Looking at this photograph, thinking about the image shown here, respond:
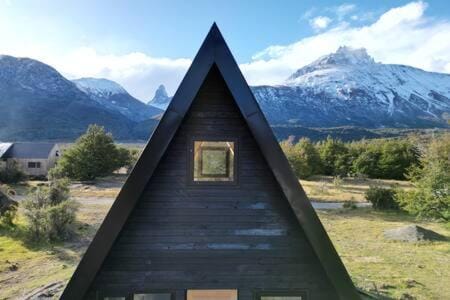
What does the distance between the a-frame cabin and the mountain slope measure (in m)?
117

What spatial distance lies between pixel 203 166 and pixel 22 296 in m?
8.25

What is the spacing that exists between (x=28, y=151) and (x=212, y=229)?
47937 millimetres

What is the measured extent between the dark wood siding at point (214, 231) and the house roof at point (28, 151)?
4581 centimetres

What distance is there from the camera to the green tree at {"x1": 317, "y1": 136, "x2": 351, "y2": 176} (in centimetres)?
4619

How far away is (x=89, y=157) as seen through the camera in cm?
3772

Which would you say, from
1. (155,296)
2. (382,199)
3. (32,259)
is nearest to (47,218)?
(32,259)

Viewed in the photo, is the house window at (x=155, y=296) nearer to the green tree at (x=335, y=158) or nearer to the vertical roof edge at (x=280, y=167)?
the vertical roof edge at (x=280, y=167)

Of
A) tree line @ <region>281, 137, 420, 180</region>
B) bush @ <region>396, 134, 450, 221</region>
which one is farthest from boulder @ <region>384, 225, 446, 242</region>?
tree line @ <region>281, 137, 420, 180</region>

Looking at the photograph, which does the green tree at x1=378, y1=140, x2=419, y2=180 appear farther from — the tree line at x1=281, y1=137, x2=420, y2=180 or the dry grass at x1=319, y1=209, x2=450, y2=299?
the dry grass at x1=319, y1=209, x2=450, y2=299

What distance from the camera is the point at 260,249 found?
5094 mm

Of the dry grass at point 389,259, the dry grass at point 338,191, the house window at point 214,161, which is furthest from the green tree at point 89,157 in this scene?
the house window at point 214,161

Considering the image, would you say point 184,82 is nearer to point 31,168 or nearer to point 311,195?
point 311,195

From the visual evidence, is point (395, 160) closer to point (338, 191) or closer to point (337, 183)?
point (337, 183)

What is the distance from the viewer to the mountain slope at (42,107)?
114562 mm
